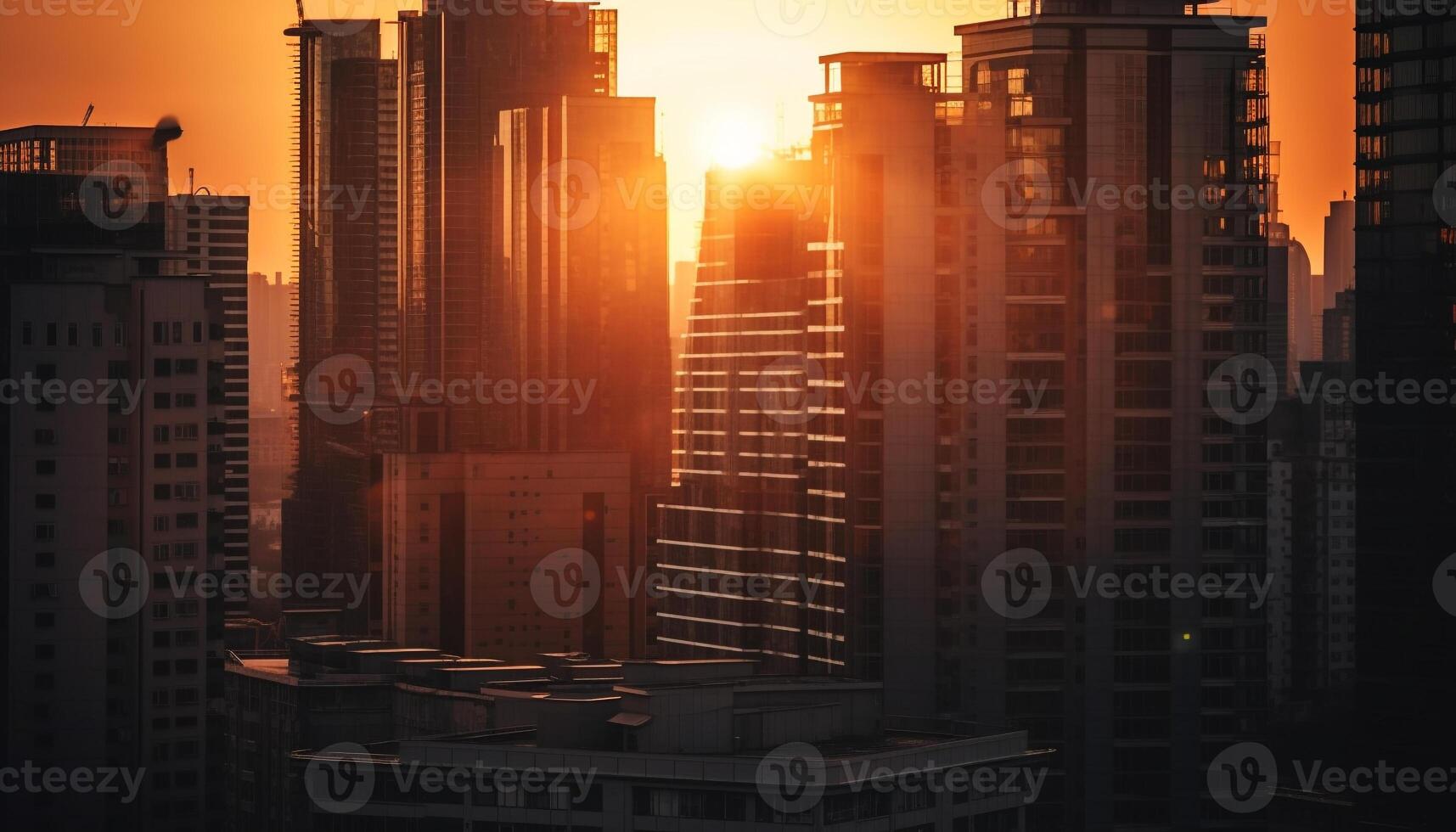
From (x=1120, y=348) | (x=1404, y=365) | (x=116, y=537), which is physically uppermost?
(x=1120, y=348)

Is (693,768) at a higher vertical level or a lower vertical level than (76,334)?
lower

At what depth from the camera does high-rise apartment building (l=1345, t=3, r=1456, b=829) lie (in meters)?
96.1

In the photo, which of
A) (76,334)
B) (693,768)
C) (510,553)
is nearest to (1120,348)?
(693,768)

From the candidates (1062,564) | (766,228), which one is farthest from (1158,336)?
(766,228)

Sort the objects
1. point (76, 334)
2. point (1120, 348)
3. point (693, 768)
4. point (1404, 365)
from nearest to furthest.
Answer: point (693, 768)
point (1404, 365)
point (76, 334)
point (1120, 348)

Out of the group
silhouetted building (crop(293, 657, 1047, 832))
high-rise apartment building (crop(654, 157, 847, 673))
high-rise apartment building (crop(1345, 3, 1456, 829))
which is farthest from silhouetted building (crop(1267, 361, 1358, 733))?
silhouetted building (crop(293, 657, 1047, 832))

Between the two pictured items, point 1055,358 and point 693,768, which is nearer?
point 693,768

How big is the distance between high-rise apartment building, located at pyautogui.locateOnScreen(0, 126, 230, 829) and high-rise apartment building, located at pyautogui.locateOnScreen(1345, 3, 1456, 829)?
4762cm

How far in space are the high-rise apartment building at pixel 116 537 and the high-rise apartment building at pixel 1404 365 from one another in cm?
4762

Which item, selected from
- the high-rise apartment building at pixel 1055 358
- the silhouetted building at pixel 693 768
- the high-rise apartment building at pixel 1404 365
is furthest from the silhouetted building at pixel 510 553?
the silhouetted building at pixel 693 768

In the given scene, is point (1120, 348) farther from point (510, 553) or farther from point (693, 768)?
point (510, 553)

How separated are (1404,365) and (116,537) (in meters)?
53.4

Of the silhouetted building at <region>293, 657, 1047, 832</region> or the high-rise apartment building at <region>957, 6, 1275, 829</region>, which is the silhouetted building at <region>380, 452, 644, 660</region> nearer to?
the high-rise apartment building at <region>957, 6, 1275, 829</region>

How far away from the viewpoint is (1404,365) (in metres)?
98.2
